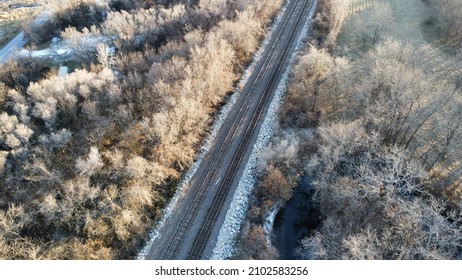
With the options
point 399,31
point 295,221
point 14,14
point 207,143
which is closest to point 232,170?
point 207,143

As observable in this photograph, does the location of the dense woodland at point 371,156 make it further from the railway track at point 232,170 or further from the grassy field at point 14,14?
the grassy field at point 14,14

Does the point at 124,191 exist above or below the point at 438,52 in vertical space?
below

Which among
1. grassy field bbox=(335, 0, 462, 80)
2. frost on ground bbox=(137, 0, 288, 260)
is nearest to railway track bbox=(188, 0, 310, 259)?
frost on ground bbox=(137, 0, 288, 260)

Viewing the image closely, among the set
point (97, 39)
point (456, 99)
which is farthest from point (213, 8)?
point (456, 99)

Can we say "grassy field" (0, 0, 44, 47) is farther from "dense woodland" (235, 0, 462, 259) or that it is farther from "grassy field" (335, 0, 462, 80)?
"grassy field" (335, 0, 462, 80)

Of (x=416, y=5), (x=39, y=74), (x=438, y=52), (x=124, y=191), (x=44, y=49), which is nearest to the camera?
(x=124, y=191)

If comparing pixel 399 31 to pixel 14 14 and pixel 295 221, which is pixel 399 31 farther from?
pixel 14 14
